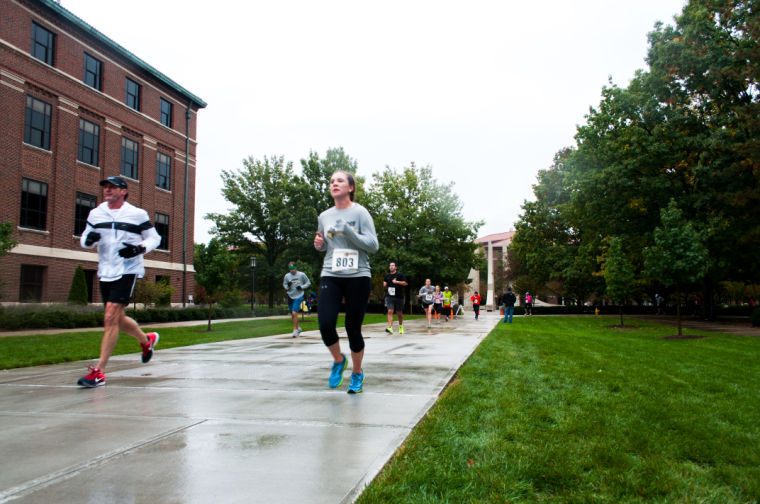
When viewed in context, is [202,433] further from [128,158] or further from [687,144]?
[128,158]

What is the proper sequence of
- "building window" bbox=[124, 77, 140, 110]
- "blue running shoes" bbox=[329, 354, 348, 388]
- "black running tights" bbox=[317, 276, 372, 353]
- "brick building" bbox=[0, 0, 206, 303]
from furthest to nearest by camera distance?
"building window" bbox=[124, 77, 140, 110], "brick building" bbox=[0, 0, 206, 303], "blue running shoes" bbox=[329, 354, 348, 388], "black running tights" bbox=[317, 276, 372, 353]

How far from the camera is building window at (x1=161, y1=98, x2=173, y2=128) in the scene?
3083cm

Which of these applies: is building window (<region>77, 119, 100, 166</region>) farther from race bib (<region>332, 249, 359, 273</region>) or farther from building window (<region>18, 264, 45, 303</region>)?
race bib (<region>332, 249, 359, 273</region>)

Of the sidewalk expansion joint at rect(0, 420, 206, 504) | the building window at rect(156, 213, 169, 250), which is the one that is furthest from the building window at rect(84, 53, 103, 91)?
the sidewalk expansion joint at rect(0, 420, 206, 504)

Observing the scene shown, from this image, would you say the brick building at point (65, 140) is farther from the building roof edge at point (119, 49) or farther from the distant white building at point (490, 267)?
the distant white building at point (490, 267)

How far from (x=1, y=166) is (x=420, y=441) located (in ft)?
78.5

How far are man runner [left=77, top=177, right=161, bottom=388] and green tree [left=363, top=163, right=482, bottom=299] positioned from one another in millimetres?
36382

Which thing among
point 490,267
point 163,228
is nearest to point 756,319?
point 163,228

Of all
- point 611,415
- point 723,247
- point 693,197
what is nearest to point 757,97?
point 693,197

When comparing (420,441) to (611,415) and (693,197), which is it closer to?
(611,415)

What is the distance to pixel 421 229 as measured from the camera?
4362cm

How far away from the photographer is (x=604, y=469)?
2.67 metres

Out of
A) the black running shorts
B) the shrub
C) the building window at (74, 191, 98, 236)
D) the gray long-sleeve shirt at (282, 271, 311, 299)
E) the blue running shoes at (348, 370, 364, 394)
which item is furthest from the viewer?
the building window at (74, 191, 98, 236)

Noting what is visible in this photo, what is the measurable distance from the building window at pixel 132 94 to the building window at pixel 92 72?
191 cm
